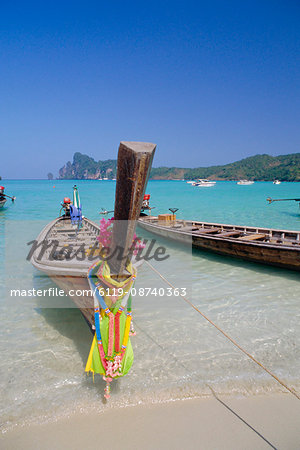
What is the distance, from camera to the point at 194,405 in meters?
4.27

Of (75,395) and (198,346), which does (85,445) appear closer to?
(75,395)

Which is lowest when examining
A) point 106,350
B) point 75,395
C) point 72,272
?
point 75,395

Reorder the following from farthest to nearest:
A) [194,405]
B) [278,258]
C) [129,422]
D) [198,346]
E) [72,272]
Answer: [278,258], [198,346], [72,272], [194,405], [129,422]

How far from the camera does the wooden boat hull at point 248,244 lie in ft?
32.4

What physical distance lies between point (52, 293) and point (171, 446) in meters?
6.32

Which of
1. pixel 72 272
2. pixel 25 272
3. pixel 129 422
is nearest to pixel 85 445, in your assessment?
pixel 129 422

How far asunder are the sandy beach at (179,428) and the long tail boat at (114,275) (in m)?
0.59

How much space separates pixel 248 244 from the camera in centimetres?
1083

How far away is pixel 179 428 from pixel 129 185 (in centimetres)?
353

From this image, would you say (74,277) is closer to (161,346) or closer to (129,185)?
(161,346)

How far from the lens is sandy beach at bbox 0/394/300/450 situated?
3.59 metres

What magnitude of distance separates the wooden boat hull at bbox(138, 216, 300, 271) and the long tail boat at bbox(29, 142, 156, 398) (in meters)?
7.48

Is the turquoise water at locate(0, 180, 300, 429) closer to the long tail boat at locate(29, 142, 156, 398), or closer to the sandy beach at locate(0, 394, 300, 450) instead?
the sandy beach at locate(0, 394, 300, 450)

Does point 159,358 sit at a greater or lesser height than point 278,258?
lesser
